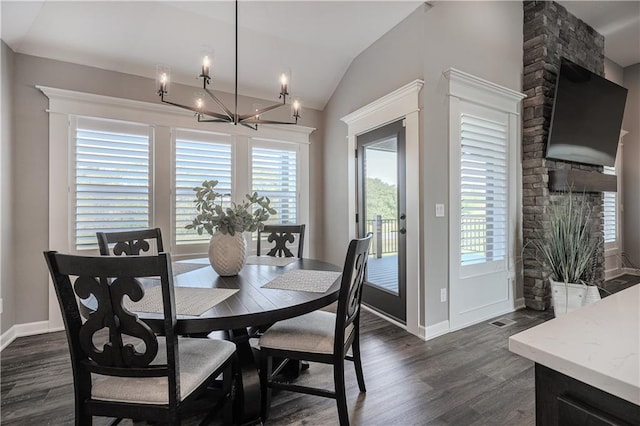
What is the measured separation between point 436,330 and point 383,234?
43.2 inches

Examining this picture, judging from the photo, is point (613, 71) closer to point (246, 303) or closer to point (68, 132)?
point (246, 303)

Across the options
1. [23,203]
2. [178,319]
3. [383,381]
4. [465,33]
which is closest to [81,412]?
[178,319]

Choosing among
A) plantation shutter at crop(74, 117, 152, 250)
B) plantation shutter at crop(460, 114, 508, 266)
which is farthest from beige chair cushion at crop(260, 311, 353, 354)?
plantation shutter at crop(74, 117, 152, 250)

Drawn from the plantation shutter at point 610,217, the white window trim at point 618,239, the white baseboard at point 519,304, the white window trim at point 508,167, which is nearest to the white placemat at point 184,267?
the white window trim at point 508,167

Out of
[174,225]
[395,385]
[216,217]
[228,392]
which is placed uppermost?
[216,217]

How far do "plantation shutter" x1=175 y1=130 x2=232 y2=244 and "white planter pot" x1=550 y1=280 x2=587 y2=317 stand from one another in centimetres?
390

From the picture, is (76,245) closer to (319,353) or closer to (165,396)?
(165,396)

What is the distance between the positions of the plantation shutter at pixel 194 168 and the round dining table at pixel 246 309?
1366 mm

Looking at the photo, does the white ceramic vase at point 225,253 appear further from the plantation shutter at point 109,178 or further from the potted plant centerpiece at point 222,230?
the plantation shutter at point 109,178

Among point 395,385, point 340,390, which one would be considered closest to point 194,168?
point 340,390

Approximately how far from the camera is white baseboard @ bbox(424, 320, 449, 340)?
2.63 m

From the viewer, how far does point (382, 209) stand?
10.8ft

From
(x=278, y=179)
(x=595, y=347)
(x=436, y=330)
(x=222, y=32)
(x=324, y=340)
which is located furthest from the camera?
(x=278, y=179)

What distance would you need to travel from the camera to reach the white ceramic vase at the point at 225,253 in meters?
1.90
